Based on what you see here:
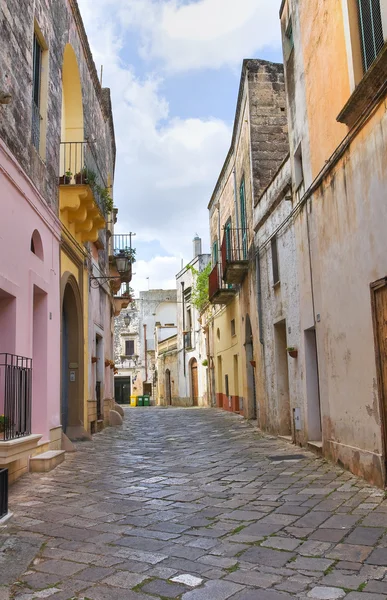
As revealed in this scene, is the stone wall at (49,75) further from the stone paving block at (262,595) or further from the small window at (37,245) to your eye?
the stone paving block at (262,595)

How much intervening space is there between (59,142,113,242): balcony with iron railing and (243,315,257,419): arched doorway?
18.7 feet

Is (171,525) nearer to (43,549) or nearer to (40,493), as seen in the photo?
(43,549)

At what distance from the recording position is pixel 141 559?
3.99 m

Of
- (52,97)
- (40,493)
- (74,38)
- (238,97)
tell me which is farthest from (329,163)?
(238,97)

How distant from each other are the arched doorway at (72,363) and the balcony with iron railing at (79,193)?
120 cm

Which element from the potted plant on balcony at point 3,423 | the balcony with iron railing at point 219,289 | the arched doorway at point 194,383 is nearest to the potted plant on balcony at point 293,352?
the potted plant on balcony at point 3,423

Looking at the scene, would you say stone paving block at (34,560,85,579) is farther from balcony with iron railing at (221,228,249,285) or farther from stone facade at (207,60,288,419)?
balcony with iron railing at (221,228,249,285)

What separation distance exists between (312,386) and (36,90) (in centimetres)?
655

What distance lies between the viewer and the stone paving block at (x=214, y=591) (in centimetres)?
327

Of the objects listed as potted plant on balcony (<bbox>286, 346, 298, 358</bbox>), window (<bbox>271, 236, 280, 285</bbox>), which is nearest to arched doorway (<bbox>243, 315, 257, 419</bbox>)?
window (<bbox>271, 236, 280, 285</bbox>)

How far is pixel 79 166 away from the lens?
11.6 meters

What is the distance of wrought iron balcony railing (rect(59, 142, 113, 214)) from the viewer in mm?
10508

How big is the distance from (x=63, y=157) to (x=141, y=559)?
8862 mm

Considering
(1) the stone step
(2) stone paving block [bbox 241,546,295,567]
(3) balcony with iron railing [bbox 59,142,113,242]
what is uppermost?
(3) balcony with iron railing [bbox 59,142,113,242]
